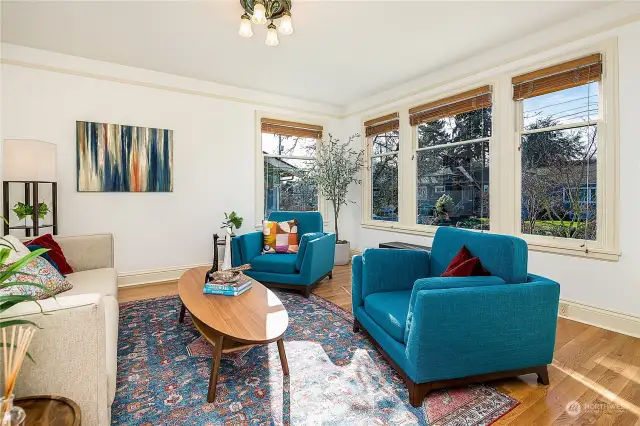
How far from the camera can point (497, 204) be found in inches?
133

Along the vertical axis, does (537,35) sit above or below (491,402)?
above

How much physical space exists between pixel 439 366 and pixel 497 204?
2.34m

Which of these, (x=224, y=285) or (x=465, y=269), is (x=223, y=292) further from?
(x=465, y=269)

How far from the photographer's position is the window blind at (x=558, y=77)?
2689mm

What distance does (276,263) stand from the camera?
3.42 metres

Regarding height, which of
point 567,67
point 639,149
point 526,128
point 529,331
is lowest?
point 529,331

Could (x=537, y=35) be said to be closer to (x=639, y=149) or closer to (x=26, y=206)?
(x=639, y=149)

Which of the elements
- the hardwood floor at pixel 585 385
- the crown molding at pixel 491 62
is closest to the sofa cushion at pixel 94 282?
the hardwood floor at pixel 585 385

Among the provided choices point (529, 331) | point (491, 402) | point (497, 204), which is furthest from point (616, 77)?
point (491, 402)

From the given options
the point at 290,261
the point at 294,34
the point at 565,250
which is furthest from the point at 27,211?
the point at 565,250

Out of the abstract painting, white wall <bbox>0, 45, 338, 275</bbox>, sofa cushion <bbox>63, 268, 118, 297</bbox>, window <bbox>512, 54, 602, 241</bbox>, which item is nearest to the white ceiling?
white wall <bbox>0, 45, 338, 275</bbox>

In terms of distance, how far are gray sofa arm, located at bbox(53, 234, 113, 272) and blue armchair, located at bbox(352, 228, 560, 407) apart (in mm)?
2551

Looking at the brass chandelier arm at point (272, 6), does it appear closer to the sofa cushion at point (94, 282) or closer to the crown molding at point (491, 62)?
the crown molding at point (491, 62)

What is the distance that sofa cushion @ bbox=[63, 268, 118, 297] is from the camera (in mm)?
2172
